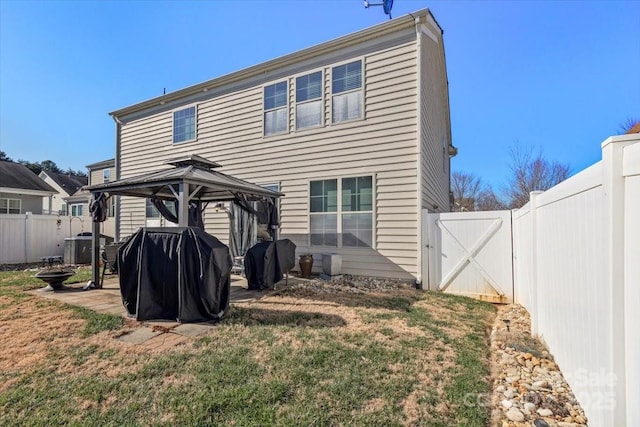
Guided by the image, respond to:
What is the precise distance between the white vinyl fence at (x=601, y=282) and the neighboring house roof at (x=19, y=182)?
23493 mm

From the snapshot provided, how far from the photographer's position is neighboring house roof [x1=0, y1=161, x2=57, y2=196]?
54.8 ft

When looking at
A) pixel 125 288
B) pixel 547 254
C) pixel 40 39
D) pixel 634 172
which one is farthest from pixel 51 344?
pixel 40 39

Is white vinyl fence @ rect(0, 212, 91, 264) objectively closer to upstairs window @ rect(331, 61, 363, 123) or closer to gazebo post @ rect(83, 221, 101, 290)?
gazebo post @ rect(83, 221, 101, 290)

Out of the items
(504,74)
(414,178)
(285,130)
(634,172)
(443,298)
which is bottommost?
(443,298)

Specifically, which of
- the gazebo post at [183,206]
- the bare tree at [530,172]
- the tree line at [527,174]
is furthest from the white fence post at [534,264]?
the bare tree at [530,172]

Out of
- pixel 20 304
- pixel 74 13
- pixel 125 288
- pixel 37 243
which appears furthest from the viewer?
pixel 37 243

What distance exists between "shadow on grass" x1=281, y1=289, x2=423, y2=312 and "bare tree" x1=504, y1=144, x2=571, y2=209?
47.2 feet

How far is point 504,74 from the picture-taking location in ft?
39.6

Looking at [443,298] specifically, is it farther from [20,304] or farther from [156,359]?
[20,304]

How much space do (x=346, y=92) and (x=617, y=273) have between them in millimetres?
7284

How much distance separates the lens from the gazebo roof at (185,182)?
538cm

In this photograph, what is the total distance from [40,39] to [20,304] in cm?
749

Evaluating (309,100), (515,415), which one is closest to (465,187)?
(309,100)

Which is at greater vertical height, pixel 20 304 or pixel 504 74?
pixel 504 74
